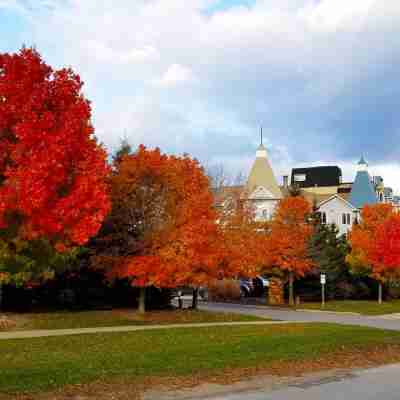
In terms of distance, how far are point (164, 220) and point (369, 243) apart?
81.5 ft

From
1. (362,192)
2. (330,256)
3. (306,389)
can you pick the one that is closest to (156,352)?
(306,389)

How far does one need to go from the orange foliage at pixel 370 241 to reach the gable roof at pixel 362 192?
1400 inches

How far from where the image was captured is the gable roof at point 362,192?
84.3 meters

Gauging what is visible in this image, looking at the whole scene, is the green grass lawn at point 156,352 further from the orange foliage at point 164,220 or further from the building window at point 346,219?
the building window at point 346,219

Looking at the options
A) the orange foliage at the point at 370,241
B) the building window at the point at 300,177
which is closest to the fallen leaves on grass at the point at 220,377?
the orange foliage at the point at 370,241

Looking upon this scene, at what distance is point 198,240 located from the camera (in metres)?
24.0

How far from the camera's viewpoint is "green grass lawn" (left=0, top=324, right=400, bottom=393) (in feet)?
36.6

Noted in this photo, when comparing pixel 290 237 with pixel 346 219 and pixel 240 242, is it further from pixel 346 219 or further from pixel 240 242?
pixel 346 219

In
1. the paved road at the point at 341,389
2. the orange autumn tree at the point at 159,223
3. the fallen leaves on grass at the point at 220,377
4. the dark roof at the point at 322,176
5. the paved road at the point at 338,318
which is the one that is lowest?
the paved road at the point at 341,389

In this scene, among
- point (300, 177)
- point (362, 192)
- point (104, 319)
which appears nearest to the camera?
point (104, 319)

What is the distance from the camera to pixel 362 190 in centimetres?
8544

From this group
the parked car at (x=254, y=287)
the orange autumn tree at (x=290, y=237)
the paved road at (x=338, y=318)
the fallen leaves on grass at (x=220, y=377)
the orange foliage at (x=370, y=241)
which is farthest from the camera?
the parked car at (x=254, y=287)

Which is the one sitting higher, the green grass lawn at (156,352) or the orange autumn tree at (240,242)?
the orange autumn tree at (240,242)

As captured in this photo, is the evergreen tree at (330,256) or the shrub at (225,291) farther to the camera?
the shrub at (225,291)
